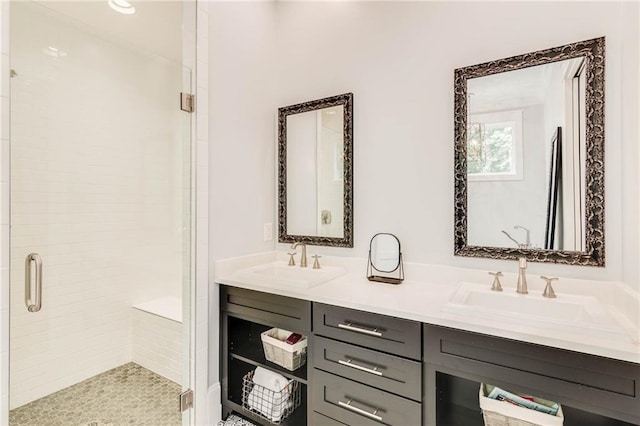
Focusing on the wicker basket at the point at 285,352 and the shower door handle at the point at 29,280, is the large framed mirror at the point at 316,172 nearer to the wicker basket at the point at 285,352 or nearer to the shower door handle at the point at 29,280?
the wicker basket at the point at 285,352

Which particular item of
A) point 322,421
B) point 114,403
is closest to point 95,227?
point 114,403

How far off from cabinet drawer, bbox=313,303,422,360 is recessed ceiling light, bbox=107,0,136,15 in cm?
211

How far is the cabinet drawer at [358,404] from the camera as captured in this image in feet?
4.32

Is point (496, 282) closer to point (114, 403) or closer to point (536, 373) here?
point (536, 373)

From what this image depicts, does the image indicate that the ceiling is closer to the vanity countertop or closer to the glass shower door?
the glass shower door

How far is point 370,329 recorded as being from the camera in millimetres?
1409

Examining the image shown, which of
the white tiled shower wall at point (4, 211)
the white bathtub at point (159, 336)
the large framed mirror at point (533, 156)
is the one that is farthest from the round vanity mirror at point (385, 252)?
the white tiled shower wall at point (4, 211)

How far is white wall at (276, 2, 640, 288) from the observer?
138 cm

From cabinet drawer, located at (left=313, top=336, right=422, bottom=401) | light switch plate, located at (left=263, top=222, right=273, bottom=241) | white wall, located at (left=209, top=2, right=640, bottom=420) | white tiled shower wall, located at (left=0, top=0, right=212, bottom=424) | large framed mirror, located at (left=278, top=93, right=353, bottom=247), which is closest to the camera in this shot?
cabinet drawer, located at (left=313, top=336, right=422, bottom=401)

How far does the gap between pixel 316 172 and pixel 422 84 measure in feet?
2.71

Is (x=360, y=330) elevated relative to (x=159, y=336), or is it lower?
elevated

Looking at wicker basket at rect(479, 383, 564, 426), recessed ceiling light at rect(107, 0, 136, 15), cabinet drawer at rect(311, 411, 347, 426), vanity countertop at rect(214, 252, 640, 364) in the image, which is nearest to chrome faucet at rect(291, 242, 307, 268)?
vanity countertop at rect(214, 252, 640, 364)

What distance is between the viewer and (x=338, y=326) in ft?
4.89

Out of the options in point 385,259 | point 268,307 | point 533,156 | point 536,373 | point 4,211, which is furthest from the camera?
point 385,259
